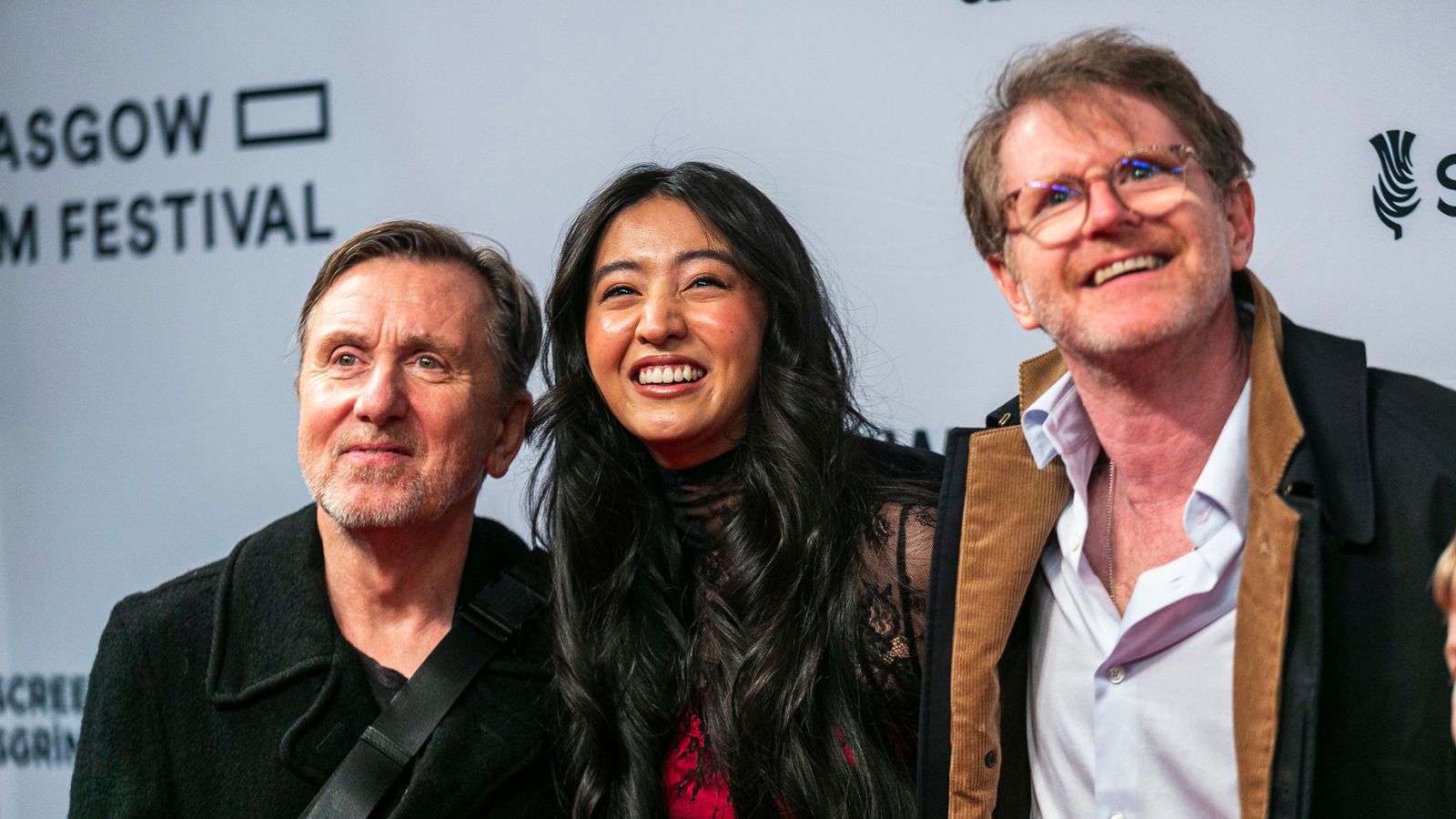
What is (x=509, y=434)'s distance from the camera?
312 cm

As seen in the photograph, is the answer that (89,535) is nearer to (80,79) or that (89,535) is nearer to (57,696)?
(57,696)

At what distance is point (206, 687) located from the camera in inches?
108

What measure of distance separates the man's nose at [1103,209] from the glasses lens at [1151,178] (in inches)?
0.6

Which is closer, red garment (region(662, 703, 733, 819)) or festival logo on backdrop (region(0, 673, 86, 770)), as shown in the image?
red garment (region(662, 703, 733, 819))

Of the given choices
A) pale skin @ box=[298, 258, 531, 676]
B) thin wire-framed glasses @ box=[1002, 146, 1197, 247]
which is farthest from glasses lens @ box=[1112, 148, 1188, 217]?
pale skin @ box=[298, 258, 531, 676]

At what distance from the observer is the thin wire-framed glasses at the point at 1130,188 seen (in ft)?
6.79

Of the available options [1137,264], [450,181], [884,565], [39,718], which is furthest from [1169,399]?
[39,718]

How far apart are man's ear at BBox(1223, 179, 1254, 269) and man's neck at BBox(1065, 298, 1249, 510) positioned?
0.26 feet

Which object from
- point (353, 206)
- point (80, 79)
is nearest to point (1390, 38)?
point (353, 206)

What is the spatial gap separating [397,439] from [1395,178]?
2.36 meters

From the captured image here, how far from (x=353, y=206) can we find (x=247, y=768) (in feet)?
6.45

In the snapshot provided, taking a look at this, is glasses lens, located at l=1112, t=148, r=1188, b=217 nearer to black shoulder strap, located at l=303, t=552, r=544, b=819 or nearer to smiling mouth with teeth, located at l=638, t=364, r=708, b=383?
smiling mouth with teeth, located at l=638, t=364, r=708, b=383

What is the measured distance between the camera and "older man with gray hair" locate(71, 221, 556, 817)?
2674 millimetres

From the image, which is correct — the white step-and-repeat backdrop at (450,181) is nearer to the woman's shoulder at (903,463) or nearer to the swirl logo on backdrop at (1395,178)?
the swirl logo on backdrop at (1395,178)
